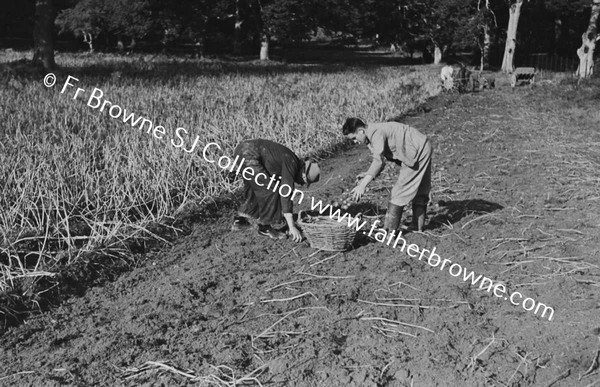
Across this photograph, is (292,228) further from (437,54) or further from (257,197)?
(437,54)

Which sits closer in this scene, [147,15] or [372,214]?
[372,214]

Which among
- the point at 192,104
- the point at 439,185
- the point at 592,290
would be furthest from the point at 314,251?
the point at 192,104

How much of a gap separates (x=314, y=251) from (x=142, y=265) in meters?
1.32

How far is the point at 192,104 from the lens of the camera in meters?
11.5

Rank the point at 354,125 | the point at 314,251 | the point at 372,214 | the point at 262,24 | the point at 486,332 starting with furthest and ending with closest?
1. the point at 262,24
2. the point at 372,214
3. the point at 314,251
4. the point at 354,125
5. the point at 486,332

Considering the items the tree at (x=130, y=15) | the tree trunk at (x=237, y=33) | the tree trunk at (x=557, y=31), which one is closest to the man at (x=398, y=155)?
the tree at (x=130, y=15)

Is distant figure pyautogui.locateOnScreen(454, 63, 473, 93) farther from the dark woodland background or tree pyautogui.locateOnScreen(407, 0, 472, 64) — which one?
tree pyautogui.locateOnScreen(407, 0, 472, 64)

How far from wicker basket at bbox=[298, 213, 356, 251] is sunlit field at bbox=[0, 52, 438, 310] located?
4.38 feet

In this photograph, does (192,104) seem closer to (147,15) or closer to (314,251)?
(314,251)

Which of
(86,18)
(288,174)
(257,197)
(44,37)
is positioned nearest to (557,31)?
(86,18)

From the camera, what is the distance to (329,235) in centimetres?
491

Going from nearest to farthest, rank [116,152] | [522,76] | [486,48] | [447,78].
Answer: [116,152] → [447,78] → [522,76] → [486,48]

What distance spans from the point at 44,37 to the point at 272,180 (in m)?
15.5

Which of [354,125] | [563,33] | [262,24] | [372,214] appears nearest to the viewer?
[354,125]
